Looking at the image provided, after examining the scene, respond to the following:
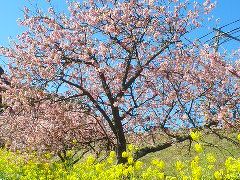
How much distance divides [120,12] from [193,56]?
263cm

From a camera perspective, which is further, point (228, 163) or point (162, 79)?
point (162, 79)

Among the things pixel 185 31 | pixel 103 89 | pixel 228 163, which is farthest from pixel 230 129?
pixel 228 163

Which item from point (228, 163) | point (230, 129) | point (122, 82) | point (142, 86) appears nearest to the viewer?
point (228, 163)

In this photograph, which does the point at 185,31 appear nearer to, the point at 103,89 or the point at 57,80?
the point at 103,89

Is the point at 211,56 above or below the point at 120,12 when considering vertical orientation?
below

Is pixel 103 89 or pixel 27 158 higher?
pixel 103 89

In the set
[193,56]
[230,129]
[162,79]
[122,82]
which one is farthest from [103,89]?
[230,129]

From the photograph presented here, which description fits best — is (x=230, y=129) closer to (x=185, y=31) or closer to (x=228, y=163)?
(x=185, y=31)

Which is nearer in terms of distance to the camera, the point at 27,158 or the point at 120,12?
the point at 120,12

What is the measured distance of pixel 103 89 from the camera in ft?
49.4

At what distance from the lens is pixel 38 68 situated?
47.3 ft

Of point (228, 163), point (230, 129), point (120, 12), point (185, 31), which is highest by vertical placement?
point (120, 12)

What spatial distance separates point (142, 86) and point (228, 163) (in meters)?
7.37

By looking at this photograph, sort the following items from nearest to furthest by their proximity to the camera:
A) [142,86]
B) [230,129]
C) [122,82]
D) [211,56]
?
[211,56]
[230,129]
[122,82]
[142,86]
